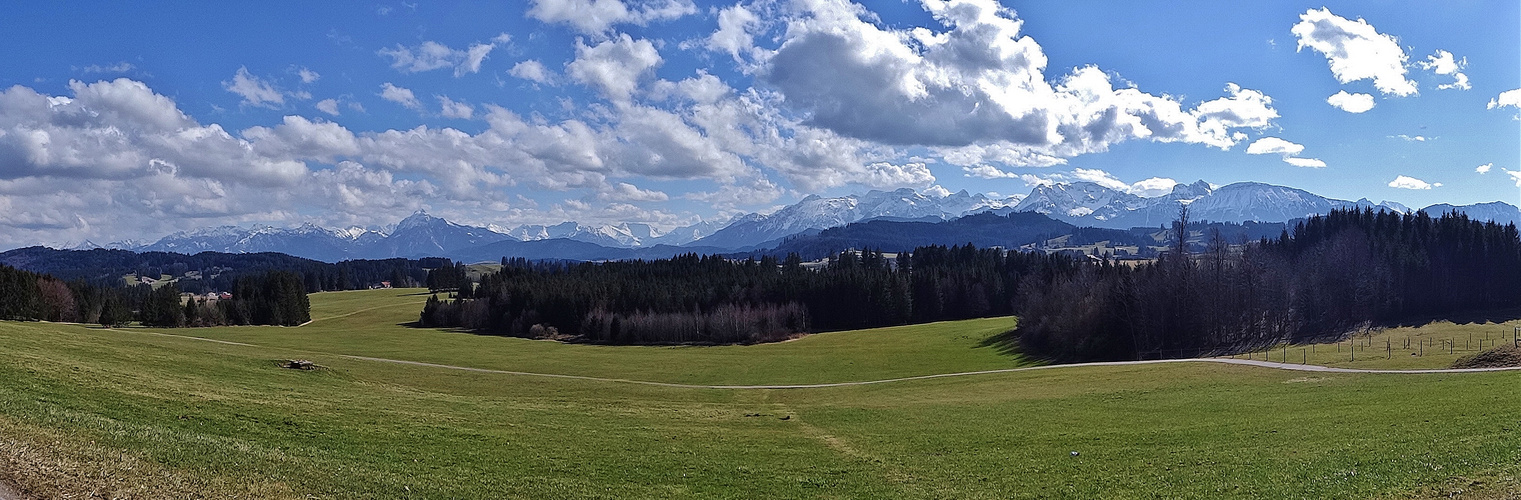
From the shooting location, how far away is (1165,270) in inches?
3292

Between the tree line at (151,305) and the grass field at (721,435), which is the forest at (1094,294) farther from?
the grass field at (721,435)

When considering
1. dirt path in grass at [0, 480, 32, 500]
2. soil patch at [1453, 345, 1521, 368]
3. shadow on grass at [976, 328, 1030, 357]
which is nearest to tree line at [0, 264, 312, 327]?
dirt path in grass at [0, 480, 32, 500]

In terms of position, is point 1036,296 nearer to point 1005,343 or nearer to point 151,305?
point 1005,343

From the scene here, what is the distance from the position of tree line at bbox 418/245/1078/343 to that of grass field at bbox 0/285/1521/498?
65.6 meters

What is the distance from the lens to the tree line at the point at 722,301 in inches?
4557

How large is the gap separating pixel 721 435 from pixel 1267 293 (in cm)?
8048

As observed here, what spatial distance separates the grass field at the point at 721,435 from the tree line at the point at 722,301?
65618 millimetres

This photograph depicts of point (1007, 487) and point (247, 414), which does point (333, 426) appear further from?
point (1007, 487)

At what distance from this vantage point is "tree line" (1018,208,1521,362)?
8006 centimetres

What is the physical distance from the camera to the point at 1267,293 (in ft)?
276

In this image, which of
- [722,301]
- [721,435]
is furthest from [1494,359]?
[722,301]

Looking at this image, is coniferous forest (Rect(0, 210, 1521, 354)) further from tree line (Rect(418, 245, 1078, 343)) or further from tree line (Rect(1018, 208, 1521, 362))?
tree line (Rect(418, 245, 1078, 343))

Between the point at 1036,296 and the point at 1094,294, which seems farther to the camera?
the point at 1036,296

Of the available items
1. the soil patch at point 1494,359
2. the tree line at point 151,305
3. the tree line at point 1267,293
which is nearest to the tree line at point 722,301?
the tree line at point 1267,293
